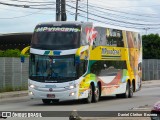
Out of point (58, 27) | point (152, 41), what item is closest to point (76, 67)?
point (58, 27)

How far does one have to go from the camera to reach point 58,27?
23.5 m

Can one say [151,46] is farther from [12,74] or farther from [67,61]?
[67,61]

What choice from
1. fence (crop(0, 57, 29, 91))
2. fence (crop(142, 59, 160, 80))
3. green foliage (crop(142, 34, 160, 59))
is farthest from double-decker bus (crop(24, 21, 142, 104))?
green foliage (crop(142, 34, 160, 59))

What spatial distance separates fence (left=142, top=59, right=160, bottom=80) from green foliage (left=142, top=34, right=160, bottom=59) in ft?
35.6

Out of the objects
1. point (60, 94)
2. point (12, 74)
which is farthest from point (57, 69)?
point (12, 74)

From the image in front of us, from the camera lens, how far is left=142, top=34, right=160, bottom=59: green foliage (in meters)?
68.5

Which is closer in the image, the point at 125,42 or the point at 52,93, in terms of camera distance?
the point at 52,93

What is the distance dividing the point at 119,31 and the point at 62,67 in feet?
19.9

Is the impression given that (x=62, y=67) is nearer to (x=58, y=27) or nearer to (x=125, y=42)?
(x=58, y=27)

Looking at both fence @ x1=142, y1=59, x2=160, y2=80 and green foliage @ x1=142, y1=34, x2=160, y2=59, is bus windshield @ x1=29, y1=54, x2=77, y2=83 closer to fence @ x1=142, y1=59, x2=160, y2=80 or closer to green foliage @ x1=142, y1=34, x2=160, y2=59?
fence @ x1=142, y1=59, x2=160, y2=80

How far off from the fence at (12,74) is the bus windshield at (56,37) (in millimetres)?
10072

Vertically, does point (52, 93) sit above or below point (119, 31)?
below

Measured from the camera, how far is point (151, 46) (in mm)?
69250

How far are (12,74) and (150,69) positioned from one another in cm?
2539
